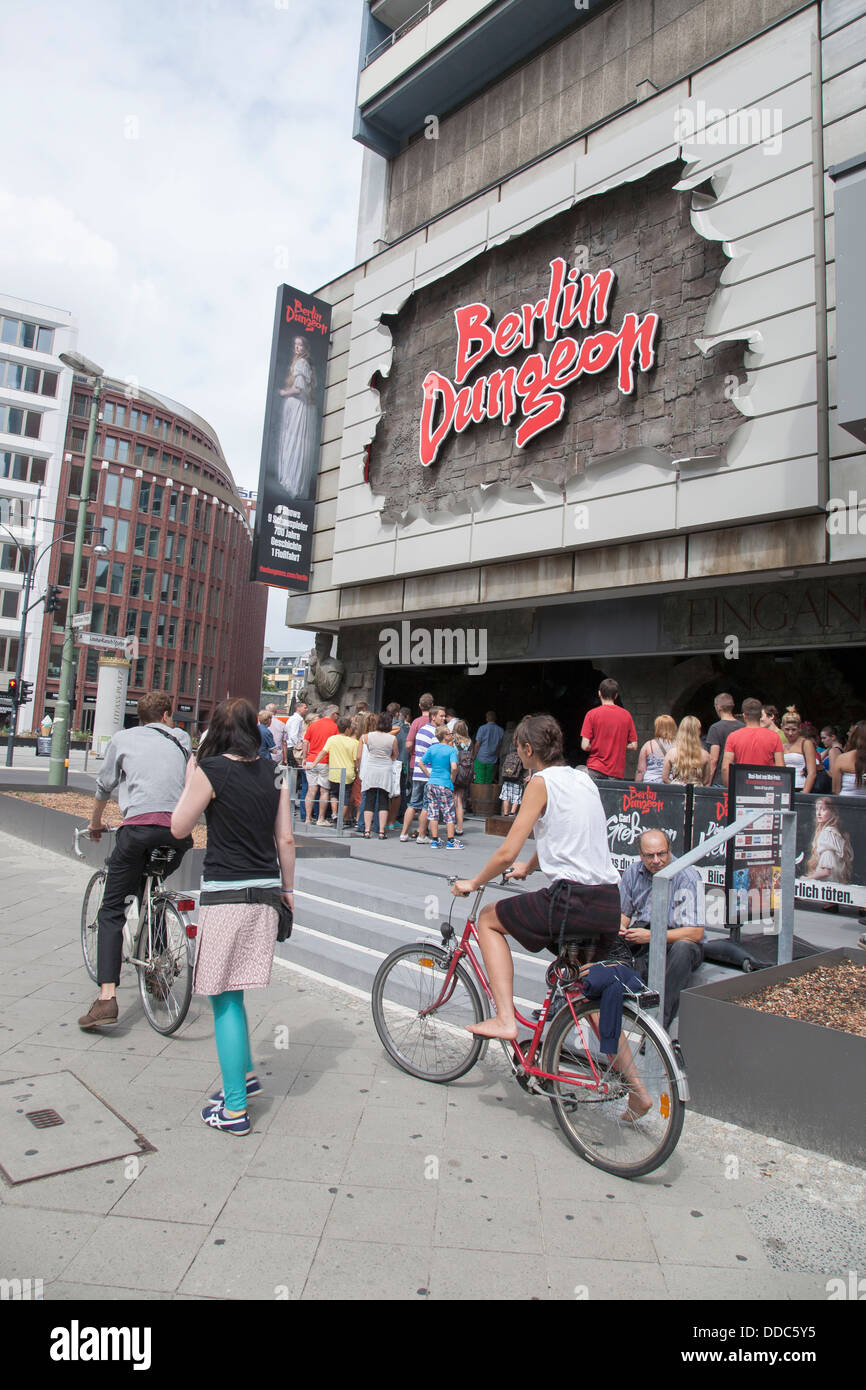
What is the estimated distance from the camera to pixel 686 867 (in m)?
4.45

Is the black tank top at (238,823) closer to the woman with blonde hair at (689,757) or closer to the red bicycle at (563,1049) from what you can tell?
the red bicycle at (563,1049)

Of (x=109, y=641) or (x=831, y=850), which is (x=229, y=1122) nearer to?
(x=831, y=850)

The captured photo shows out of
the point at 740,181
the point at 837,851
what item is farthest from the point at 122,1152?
the point at 740,181

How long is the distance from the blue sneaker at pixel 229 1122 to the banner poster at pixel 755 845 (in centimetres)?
305

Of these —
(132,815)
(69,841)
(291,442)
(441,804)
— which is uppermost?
(291,442)

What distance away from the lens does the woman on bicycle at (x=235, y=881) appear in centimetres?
364

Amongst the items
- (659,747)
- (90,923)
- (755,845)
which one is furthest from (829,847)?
(90,923)

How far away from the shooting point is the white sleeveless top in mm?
3672

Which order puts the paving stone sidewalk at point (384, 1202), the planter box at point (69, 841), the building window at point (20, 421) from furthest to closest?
the building window at point (20, 421), the planter box at point (69, 841), the paving stone sidewalk at point (384, 1202)

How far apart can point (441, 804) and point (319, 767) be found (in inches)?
95.4

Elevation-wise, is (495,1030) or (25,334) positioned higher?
(25,334)

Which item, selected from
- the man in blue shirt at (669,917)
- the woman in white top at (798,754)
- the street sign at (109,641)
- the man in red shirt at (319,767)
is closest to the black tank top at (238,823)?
the man in blue shirt at (669,917)
